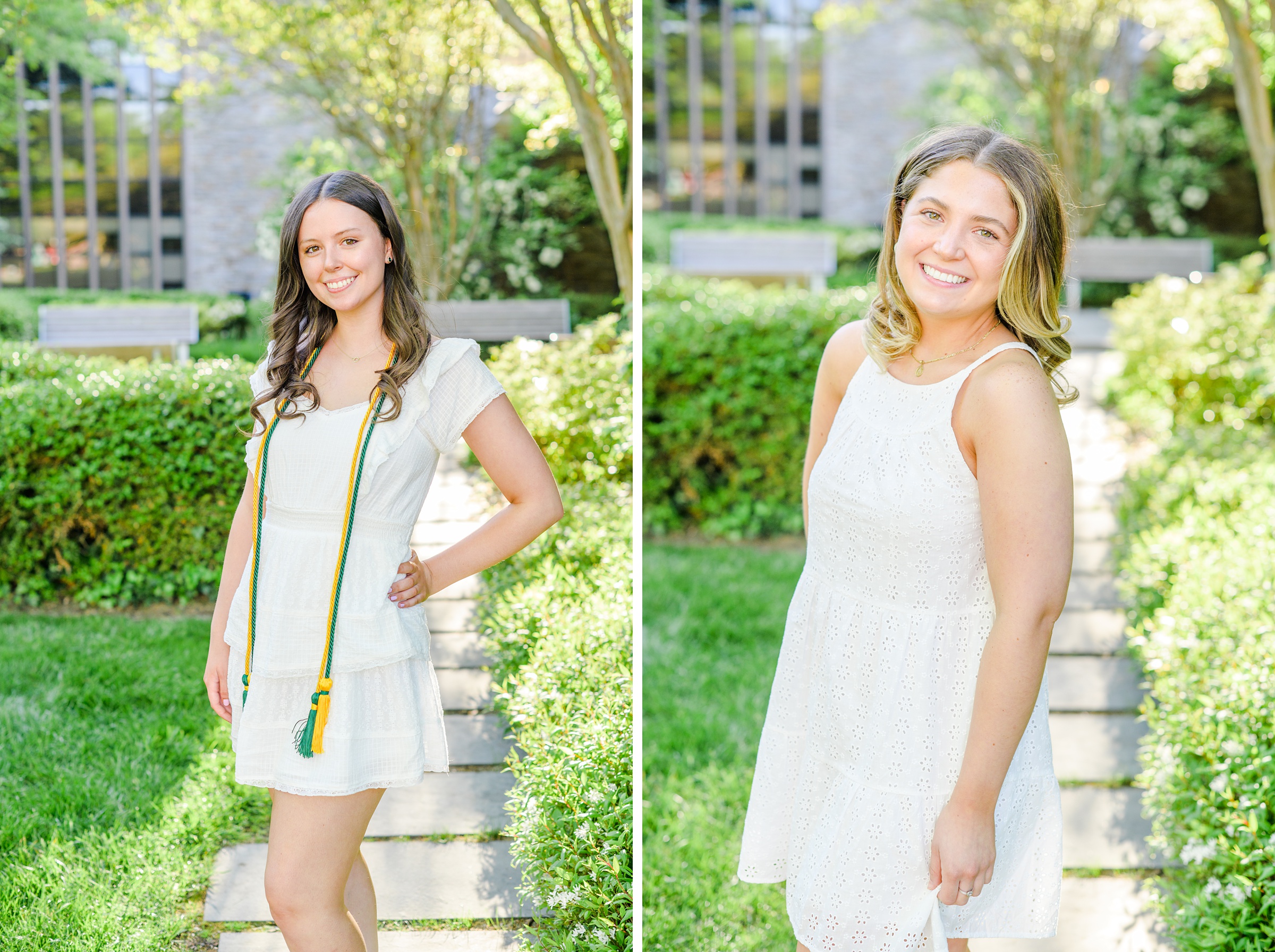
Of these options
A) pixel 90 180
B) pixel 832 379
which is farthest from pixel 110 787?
pixel 832 379

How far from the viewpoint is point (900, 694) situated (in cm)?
166

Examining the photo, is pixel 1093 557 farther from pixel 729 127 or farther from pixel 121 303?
pixel 729 127

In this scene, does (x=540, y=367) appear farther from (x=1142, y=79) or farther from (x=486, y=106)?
(x=1142, y=79)

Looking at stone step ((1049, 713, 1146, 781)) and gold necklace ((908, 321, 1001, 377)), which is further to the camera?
stone step ((1049, 713, 1146, 781))

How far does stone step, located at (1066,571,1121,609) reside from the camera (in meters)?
4.46

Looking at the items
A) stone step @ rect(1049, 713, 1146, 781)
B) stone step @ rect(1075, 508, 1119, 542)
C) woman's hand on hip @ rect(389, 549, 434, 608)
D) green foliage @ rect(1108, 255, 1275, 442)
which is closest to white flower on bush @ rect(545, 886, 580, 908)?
woman's hand on hip @ rect(389, 549, 434, 608)

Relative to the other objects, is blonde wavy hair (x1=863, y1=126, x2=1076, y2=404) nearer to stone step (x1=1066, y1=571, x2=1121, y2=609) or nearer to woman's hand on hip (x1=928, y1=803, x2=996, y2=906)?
woman's hand on hip (x1=928, y1=803, x2=996, y2=906)

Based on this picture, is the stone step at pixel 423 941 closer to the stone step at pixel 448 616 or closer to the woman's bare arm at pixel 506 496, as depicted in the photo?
the stone step at pixel 448 616

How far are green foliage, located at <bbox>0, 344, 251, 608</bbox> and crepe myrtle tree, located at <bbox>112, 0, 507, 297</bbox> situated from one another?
2.36ft

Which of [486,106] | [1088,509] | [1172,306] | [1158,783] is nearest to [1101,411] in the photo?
[1172,306]

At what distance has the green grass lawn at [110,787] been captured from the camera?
7.39ft

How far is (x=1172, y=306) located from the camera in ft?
22.4

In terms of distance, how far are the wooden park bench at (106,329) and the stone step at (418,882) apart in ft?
4.22

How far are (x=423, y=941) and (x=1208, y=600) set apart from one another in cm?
260
